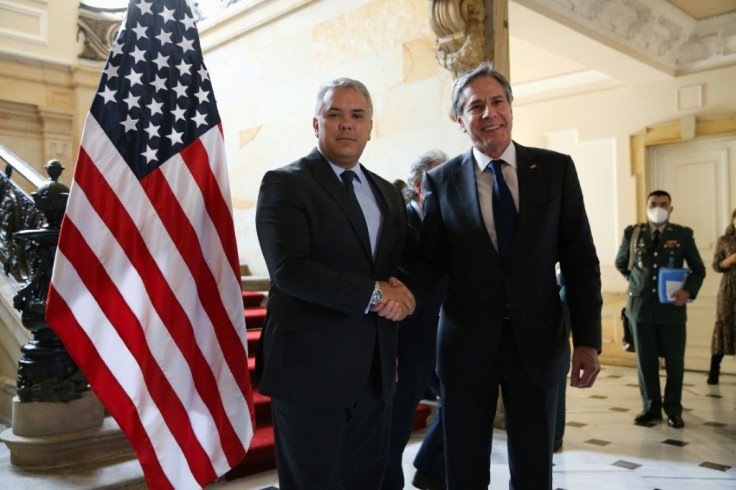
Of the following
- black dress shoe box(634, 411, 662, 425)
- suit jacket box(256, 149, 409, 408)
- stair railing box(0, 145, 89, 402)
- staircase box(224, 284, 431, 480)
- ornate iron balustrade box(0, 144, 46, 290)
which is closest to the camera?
suit jacket box(256, 149, 409, 408)

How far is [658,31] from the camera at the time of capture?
23.3 feet

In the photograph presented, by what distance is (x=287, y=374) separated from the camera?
6.05 ft

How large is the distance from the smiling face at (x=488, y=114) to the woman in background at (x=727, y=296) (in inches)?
211

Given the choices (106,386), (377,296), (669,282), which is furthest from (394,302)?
(669,282)

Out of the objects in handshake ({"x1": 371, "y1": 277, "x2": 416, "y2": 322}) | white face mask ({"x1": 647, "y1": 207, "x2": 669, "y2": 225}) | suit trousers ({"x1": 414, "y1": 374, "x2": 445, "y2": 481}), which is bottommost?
suit trousers ({"x1": 414, "y1": 374, "x2": 445, "y2": 481})

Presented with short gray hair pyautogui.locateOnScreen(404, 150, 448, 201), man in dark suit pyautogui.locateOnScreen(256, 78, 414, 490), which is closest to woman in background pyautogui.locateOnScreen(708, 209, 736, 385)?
short gray hair pyautogui.locateOnScreen(404, 150, 448, 201)

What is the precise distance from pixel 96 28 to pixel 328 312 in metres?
8.30

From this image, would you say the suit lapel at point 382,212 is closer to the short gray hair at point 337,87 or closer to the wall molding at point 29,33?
the short gray hair at point 337,87

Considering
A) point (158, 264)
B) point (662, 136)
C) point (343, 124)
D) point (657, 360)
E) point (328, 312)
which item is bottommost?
point (657, 360)

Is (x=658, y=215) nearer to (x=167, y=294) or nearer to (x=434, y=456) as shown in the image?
(x=434, y=456)

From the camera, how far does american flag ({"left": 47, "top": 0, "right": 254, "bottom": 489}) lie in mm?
2016

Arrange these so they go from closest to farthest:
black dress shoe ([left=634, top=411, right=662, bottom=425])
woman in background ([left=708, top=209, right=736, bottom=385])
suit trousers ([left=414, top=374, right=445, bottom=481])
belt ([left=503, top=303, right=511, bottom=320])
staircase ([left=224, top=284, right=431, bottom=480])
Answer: belt ([left=503, top=303, right=511, bottom=320])
suit trousers ([left=414, top=374, right=445, bottom=481])
staircase ([left=224, top=284, right=431, bottom=480])
black dress shoe ([left=634, top=411, right=662, bottom=425])
woman in background ([left=708, top=209, right=736, bottom=385])

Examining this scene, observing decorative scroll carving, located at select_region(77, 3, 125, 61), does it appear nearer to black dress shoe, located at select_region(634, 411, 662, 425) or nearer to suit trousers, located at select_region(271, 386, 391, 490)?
black dress shoe, located at select_region(634, 411, 662, 425)

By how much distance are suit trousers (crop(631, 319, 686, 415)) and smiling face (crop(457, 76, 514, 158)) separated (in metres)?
3.53
